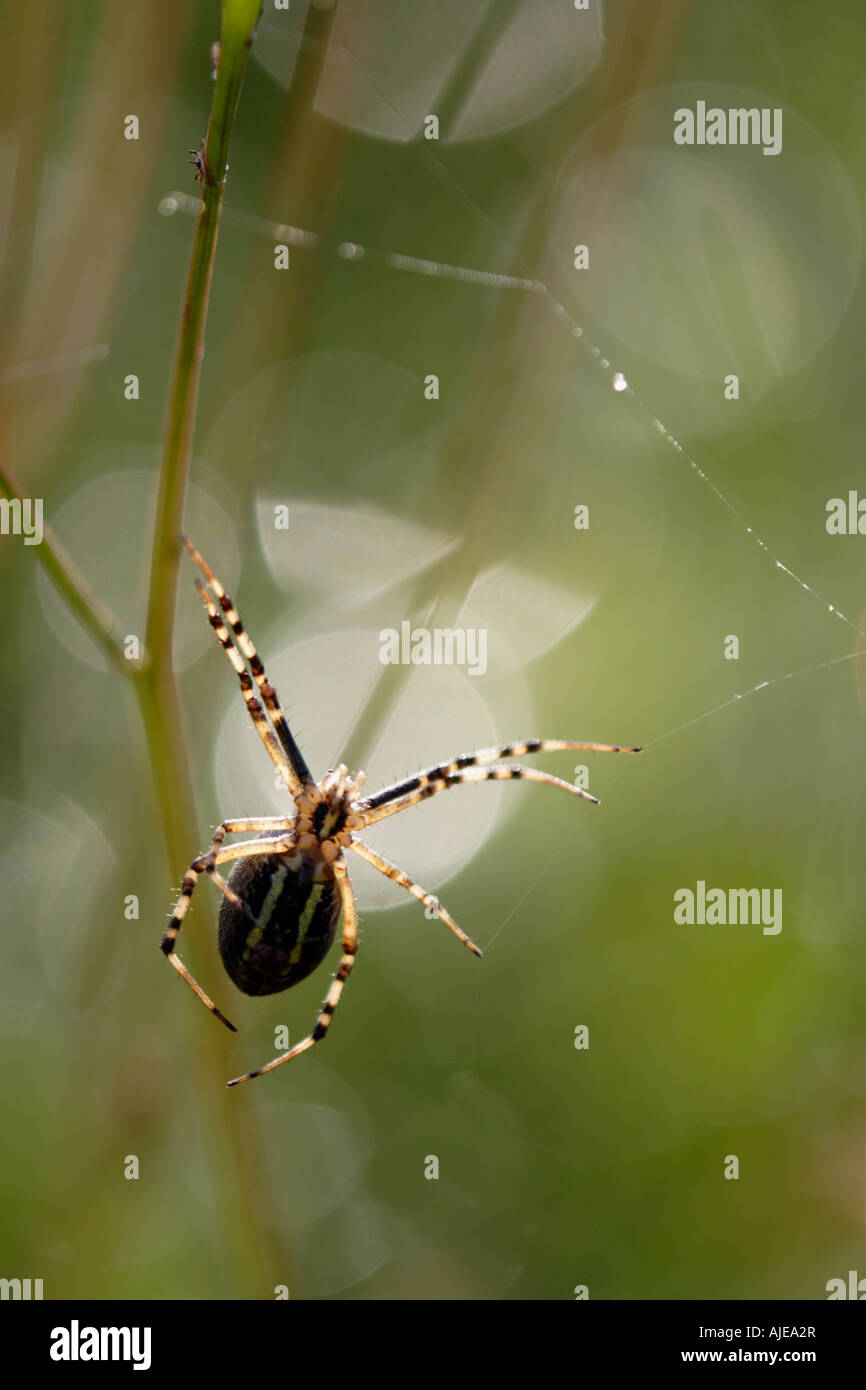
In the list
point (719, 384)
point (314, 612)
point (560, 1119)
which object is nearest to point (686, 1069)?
point (560, 1119)

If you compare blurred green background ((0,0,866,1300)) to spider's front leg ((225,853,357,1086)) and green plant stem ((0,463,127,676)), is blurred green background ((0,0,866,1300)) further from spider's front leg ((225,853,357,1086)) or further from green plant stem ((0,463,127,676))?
green plant stem ((0,463,127,676))

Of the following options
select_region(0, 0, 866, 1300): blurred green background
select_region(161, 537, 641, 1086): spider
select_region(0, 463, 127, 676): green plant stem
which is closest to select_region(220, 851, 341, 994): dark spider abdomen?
select_region(161, 537, 641, 1086): spider

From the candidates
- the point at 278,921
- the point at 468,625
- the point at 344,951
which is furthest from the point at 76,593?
the point at 468,625

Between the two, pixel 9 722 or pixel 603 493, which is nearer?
pixel 9 722

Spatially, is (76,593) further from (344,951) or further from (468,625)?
(468,625)

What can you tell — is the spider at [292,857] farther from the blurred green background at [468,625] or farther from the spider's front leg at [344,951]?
the blurred green background at [468,625]

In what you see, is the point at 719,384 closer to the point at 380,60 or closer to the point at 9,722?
the point at 380,60
